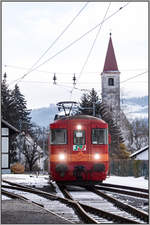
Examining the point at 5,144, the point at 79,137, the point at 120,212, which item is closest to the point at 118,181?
the point at 79,137

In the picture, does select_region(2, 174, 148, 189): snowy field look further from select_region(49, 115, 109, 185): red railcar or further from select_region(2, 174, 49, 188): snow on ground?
select_region(49, 115, 109, 185): red railcar

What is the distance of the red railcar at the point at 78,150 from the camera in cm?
1614

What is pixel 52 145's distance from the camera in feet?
54.3

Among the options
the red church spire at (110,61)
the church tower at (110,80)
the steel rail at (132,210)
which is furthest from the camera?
the church tower at (110,80)

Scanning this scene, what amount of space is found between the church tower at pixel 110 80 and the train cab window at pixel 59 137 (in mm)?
70995

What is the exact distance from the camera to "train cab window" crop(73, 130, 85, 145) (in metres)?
16.4

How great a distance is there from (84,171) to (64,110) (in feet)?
10.3

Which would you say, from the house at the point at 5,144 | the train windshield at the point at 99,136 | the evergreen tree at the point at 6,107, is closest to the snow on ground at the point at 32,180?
the train windshield at the point at 99,136

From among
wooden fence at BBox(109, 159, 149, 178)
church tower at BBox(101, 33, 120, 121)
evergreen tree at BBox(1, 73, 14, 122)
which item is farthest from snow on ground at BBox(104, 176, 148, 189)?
church tower at BBox(101, 33, 120, 121)

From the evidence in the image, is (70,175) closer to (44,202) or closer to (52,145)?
(52,145)

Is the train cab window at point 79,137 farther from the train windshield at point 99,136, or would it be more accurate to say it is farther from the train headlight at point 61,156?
the train headlight at point 61,156

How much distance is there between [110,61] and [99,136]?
252ft

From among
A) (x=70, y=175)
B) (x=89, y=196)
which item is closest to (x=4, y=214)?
(x=89, y=196)

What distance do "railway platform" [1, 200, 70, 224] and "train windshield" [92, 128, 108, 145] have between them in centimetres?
582
